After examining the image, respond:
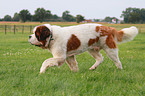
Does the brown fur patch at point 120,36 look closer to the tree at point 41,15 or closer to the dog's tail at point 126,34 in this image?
the dog's tail at point 126,34

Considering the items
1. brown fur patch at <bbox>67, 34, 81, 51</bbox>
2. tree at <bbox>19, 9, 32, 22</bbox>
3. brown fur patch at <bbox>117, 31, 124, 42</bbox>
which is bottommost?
brown fur patch at <bbox>67, 34, 81, 51</bbox>

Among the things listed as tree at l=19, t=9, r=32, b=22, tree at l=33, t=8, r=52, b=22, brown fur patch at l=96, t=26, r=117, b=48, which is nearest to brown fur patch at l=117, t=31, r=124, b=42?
brown fur patch at l=96, t=26, r=117, b=48

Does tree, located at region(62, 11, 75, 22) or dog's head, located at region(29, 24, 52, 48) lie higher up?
tree, located at region(62, 11, 75, 22)

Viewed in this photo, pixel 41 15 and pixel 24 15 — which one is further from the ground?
pixel 41 15

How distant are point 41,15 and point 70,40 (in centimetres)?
8722

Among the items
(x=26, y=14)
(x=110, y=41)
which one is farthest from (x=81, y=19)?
(x=110, y=41)

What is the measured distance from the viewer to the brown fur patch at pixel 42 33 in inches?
182

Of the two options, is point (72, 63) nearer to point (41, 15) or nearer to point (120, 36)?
point (120, 36)

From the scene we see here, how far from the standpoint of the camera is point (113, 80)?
4.37 meters

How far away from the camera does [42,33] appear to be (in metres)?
4.62

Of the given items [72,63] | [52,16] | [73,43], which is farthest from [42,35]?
[52,16]

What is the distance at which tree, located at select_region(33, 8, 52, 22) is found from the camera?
89000mm

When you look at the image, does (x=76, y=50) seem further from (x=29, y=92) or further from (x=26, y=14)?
(x=26, y=14)

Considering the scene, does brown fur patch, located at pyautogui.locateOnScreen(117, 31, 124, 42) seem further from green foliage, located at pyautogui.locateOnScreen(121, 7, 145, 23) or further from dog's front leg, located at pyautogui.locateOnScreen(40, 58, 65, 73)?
green foliage, located at pyautogui.locateOnScreen(121, 7, 145, 23)
